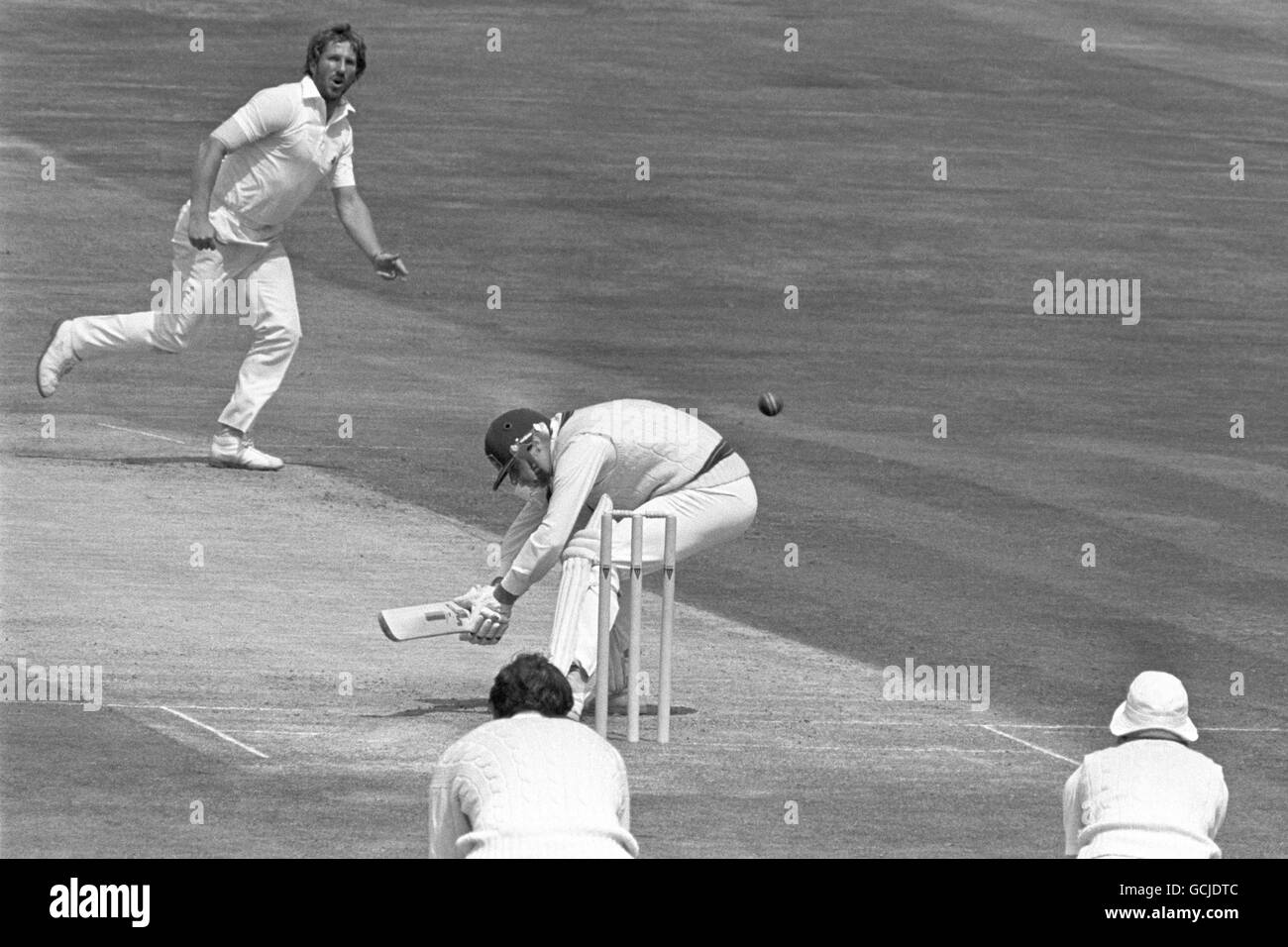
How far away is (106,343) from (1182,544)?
691 centimetres

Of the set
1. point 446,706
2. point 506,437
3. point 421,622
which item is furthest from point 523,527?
point 446,706

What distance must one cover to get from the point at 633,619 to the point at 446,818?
13.4 feet

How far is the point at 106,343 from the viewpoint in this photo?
17.9m

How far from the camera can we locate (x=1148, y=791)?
8.45 m

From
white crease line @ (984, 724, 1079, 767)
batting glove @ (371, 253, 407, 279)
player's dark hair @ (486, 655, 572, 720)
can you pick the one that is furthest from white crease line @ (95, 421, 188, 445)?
player's dark hair @ (486, 655, 572, 720)

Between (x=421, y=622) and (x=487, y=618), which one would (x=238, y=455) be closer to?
(x=421, y=622)

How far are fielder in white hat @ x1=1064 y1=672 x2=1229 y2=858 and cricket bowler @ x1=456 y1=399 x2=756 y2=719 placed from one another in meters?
3.77

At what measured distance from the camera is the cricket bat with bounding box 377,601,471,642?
1277 centimetres

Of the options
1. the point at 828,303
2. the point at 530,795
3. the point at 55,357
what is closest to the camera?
the point at 530,795

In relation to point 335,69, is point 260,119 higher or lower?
lower

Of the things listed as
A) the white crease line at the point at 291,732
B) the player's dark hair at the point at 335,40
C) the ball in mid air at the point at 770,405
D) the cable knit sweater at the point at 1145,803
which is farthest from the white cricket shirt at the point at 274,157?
the cable knit sweater at the point at 1145,803
